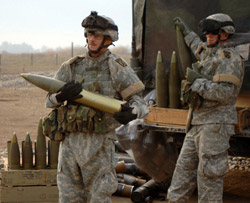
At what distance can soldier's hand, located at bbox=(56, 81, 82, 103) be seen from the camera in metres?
4.13

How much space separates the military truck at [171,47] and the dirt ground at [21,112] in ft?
3.09

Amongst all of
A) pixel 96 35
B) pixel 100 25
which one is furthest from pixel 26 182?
pixel 100 25

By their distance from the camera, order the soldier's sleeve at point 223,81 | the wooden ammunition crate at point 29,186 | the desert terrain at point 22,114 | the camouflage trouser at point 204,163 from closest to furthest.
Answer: the soldier's sleeve at point 223,81, the camouflage trouser at point 204,163, the wooden ammunition crate at point 29,186, the desert terrain at point 22,114

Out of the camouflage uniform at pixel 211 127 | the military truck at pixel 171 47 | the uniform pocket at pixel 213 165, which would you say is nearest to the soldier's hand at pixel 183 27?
the military truck at pixel 171 47

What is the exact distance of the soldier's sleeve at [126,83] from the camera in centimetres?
433

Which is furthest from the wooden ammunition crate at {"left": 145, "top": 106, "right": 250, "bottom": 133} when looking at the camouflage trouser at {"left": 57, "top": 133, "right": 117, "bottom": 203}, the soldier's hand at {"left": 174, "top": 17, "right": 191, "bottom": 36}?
the camouflage trouser at {"left": 57, "top": 133, "right": 117, "bottom": 203}

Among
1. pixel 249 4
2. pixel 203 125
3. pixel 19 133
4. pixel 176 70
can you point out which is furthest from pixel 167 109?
pixel 19 133

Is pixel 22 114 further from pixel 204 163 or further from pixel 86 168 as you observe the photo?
pixel 86 168

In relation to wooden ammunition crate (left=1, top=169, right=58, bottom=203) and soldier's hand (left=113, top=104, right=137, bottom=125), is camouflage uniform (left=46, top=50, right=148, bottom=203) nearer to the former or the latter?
soldier's hand (left=113, top=104, right=137, bottom=125)

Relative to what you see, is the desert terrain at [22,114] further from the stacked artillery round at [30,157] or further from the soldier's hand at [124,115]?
the soldier's hand at [124,115]

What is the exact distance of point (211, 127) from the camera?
207 inches

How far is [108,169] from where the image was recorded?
426cm

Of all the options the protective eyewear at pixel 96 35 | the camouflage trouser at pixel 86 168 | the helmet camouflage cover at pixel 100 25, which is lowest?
the camouflage trouser at pixel 86 168

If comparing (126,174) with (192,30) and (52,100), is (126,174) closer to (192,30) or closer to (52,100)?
(192,30)
